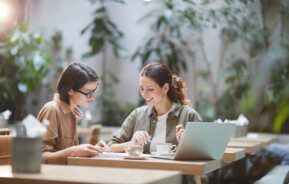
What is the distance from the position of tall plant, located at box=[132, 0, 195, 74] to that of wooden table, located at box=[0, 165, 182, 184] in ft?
21.1

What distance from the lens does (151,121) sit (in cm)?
411

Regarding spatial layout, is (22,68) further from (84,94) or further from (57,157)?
(57,157)

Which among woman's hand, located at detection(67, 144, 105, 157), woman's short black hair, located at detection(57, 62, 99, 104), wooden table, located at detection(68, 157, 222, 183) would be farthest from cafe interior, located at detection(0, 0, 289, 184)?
wooden table, located at detection(68, 157, 222, 183)

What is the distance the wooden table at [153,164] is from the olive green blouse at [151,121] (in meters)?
0.91

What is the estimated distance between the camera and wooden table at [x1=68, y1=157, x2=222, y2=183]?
2891 mm

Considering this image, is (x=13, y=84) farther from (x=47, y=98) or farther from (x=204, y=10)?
(x=204, y=10)

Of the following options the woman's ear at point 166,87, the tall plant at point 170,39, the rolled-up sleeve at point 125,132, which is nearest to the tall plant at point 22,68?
the tall plant at point 170,39

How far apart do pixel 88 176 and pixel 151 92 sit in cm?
197

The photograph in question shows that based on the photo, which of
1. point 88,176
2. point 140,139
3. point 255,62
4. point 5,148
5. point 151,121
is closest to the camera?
point 88,176

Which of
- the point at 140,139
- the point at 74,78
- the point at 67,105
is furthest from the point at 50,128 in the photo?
the point at 140,139

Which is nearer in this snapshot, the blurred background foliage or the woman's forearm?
the woman's forearm

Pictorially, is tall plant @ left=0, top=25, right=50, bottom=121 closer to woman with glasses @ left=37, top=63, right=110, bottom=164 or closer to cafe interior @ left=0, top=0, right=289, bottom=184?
cafe interior @ left=0, top=0, right=289, bottom=184

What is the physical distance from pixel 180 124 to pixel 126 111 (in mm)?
5432

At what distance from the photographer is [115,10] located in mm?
9844
